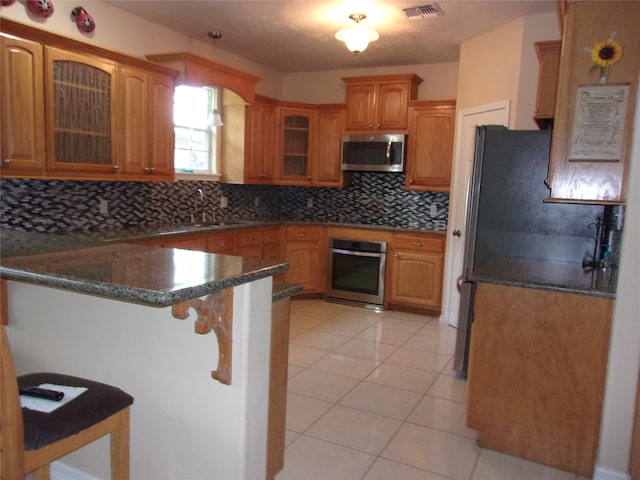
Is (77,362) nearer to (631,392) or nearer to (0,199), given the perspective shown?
(0,199)

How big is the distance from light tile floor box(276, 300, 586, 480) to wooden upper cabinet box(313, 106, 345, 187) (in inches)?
70.5

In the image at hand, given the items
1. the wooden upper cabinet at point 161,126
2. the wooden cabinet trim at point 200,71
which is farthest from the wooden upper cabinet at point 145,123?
the wooden cabinet trim at point 200,71

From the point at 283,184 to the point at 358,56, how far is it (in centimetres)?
160

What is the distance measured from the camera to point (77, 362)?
1895 mm

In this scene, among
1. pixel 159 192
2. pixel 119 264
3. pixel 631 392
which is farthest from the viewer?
pixel 159 192

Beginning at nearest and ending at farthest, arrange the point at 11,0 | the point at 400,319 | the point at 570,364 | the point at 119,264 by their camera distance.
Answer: the point at 119,264 → the point at 570,364 → the point at 11,0 → the point at 400,319

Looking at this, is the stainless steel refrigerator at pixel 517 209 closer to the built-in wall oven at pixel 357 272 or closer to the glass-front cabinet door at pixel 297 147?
the built-in wall oven at pixel 357 272

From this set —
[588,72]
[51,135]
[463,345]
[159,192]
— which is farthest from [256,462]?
[159,192]

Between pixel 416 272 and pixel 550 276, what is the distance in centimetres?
252

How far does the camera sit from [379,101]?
16.5ft

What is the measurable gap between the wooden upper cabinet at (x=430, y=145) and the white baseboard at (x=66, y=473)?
386 cm

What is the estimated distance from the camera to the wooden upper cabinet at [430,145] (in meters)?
4.73

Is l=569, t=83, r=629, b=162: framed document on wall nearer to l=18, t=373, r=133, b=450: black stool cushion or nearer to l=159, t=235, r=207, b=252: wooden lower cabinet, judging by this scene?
l=18, t=373, r=133, b=450: black stool cushion

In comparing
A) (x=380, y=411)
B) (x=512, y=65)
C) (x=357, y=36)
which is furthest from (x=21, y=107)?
(x=512, y=65)
